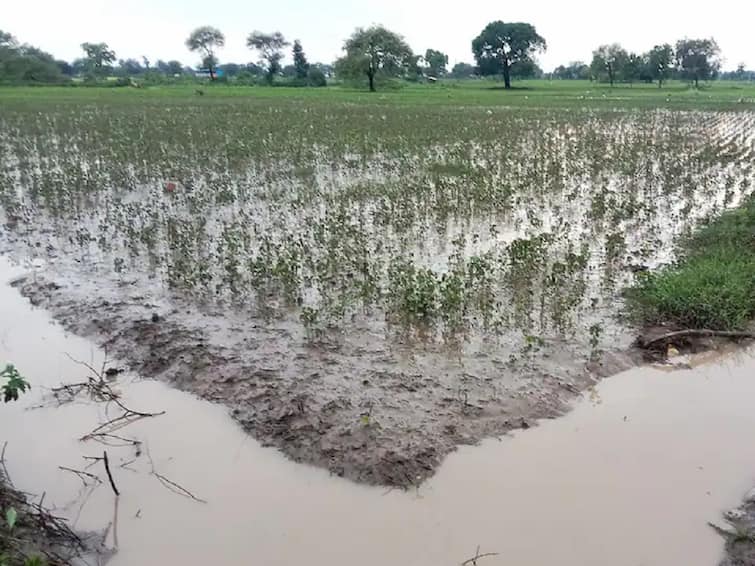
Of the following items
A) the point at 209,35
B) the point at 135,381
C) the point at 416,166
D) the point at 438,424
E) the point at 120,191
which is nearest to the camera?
the point at 438,424

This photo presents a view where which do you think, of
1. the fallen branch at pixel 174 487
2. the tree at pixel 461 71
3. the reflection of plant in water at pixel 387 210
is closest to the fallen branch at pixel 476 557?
the fallen branch at pixel 174 487

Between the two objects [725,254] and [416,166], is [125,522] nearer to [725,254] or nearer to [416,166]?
[725,254]

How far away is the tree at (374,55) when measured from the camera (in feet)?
153

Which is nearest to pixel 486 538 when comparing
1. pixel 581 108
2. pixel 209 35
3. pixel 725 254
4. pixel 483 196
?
pixel 725 254

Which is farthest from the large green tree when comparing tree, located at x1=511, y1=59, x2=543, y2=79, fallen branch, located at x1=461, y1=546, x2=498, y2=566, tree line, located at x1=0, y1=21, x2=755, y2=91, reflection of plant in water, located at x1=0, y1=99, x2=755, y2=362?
fallen branch, located at x1=461, y1=546, x2=498, y2=566

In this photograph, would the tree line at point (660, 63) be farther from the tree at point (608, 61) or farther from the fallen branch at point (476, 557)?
the fallen branch at point (476, 557)

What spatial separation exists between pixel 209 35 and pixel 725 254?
77.5 meters

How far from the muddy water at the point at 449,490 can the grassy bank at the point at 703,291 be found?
90 cm

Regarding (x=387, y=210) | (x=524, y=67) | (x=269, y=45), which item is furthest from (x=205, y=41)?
(x=387, y=210)

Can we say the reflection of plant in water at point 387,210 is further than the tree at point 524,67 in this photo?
No

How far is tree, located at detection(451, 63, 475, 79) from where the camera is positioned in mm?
80125

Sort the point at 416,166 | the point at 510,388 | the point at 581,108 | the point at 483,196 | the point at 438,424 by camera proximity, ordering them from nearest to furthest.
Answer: the point at 438,424 < the point at 510,388 < the point at 483,196 < the point at 416,166 < the point at 581,108

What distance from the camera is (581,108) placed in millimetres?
25203

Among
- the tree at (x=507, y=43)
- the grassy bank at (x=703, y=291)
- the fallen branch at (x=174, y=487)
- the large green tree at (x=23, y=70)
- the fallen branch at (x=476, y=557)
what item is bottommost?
the fallen branch at (x=476, y=557)
